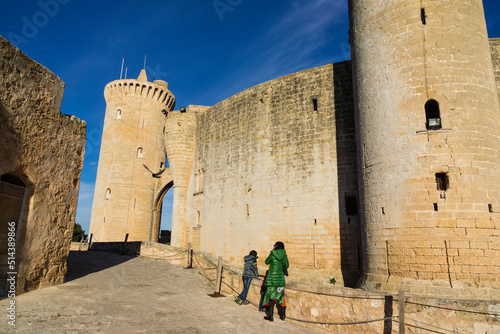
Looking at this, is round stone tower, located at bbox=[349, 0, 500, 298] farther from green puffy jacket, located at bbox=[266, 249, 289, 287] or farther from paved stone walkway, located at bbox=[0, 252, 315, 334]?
paved stone walkway, located at bbox=[0, 252, 315, 334]

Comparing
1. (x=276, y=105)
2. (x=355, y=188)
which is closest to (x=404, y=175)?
(x=355, y=188)

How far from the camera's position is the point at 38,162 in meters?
7.32

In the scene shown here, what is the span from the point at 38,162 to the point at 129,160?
18.0 m

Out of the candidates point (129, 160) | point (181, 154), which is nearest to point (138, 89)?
point (129, 160)

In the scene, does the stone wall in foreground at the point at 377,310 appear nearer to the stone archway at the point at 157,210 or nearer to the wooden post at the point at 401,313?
the wooden post at the point at 401,313

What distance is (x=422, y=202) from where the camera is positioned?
7562 mm

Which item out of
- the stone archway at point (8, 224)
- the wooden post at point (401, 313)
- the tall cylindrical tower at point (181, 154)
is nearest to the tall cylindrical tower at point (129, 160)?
the tall cylindrical tower at point (181, 154)

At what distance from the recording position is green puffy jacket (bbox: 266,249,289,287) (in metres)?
6.50

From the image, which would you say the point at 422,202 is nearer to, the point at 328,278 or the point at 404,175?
the point at 404,175

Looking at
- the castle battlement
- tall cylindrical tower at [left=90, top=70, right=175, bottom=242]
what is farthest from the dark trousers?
the castle battlement

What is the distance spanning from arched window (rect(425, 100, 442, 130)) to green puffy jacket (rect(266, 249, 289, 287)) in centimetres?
434

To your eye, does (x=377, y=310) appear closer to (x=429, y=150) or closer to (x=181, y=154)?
(x=429, y=150)

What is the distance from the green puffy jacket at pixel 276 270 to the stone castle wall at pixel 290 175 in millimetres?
4837

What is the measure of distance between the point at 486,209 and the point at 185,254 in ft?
32.2
